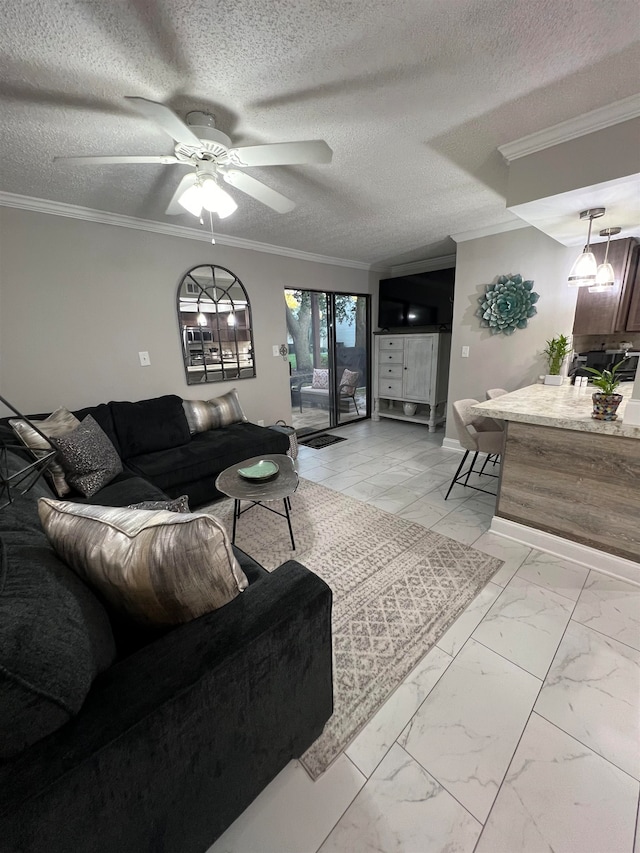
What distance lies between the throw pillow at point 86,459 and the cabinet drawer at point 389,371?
394 centimetres

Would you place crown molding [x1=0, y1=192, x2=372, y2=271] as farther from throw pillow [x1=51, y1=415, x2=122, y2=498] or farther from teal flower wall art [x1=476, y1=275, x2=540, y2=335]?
teal flower wall art [x1=476, y1=275, x2=540, y2=335]

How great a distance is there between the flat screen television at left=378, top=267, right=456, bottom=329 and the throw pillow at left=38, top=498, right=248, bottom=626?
4.53 meters

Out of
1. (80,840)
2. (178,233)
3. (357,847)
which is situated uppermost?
(178,233)

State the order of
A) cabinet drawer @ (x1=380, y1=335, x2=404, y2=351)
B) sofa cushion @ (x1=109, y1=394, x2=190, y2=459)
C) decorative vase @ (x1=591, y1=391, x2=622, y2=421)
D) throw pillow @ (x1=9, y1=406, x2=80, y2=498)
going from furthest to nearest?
cabinet drawer @ (x1=380, y1=335, x2=404, y2=351) → sofa cushion @ (x1=109, y1=394, x2=190, y2=459) → throw pillow @ (x1=9, y1=406, x2=80, y2=498) → decorative vase @ (x1=591, y1=391, x2=622, y2=421)

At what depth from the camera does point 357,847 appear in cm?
97

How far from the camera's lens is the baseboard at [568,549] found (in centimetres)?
192

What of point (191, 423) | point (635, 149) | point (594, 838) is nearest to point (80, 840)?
point (594, 838)

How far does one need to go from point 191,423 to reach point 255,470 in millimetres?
1277

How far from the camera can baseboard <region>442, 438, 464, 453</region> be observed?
4096 mm

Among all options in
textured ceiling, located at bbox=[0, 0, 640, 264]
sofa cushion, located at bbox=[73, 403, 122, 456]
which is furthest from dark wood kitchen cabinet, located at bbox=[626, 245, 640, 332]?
sofa cushion, located at bbox=[73, 403, 122, 456]

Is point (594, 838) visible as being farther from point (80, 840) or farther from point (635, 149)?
point (635, 149)

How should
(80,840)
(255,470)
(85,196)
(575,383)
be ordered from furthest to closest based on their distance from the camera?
(575,383), (85,196), (255,470), (80,840)

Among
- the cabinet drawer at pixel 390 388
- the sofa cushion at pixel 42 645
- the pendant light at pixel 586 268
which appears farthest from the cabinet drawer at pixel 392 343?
the sofa cushion at pixel 42 645

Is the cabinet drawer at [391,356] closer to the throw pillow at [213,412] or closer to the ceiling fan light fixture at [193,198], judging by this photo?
the throw pillow at [213,412]
